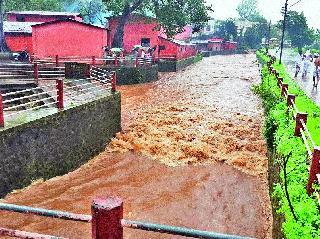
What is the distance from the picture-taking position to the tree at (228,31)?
8481 cm

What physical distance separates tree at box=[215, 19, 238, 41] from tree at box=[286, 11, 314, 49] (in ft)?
41.5

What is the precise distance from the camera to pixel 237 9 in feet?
432

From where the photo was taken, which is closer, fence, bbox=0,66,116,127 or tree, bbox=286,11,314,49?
fence, bbox=0,66,116,127

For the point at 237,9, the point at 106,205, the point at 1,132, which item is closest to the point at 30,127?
the point at 1,132

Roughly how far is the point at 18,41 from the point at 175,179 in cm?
2853

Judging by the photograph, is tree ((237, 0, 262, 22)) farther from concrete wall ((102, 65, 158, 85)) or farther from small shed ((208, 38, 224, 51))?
concrete wall ((102, 65, 158, 85))

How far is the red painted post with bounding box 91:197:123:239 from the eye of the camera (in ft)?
8.59

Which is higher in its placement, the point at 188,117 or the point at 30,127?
the point at 30,127

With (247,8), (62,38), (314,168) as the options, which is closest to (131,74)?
(62,38)

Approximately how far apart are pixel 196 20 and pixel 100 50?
43.5 feet

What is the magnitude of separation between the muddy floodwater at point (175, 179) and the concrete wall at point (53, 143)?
12.2 inches

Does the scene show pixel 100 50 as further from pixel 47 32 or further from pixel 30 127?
pixel 30 127

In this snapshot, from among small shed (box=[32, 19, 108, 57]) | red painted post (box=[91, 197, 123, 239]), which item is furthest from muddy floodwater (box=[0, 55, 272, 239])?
small shed (box=[32, 19, 108, 57])

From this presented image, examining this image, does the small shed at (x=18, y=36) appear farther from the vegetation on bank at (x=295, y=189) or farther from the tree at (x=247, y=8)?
the tree at (x=247, y=8)
